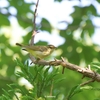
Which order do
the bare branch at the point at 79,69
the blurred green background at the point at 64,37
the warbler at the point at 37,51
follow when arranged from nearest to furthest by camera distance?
the bare branch at the point at 79,69 < the warbler at the point at 37,51 < the blurred green background at the point at 64,37

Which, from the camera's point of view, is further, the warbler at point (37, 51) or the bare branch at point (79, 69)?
the warbler at point (37, 51)

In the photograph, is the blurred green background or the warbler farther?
the blurred green background

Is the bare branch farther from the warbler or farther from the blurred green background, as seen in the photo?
the blurred green background

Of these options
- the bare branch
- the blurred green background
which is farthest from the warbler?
the blurred green background

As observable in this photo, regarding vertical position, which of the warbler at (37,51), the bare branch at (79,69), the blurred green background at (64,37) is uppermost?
the blurred green background at (64,37)

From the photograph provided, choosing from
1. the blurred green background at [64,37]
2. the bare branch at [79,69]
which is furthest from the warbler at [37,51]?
the blurred green background at [64,37]

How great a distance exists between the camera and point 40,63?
4.43 feet

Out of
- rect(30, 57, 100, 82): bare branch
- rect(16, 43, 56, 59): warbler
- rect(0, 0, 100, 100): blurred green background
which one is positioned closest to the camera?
rect(30, 57, 100, 82): bare branch

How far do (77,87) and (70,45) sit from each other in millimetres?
3326

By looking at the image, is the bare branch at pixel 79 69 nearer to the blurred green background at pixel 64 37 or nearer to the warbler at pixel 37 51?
the warbler at pixel 37 51

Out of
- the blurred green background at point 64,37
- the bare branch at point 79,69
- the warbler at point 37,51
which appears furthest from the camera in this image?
the blurred green background at point 64,37

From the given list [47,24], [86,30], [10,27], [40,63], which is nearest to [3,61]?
[10,27]

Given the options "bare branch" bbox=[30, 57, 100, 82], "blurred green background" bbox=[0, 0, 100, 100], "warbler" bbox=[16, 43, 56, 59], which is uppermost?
"blurred green background" bbox=[0, 0, 100, 100]

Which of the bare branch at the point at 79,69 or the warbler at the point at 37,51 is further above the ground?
the warbler at the point at 37,51
